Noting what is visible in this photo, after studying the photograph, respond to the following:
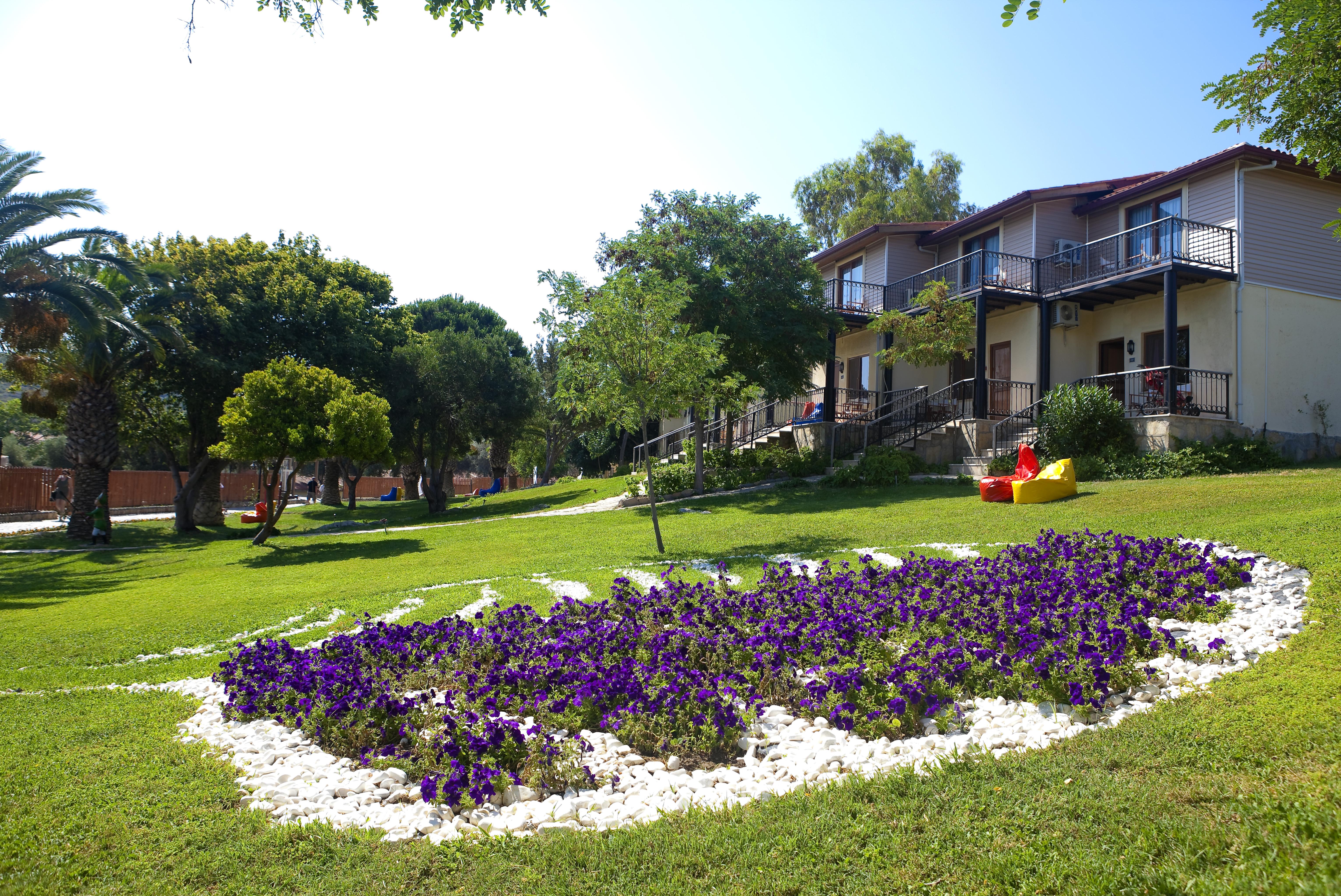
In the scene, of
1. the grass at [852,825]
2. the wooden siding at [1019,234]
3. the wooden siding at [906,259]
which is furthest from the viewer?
the wooden siding at [906,259]

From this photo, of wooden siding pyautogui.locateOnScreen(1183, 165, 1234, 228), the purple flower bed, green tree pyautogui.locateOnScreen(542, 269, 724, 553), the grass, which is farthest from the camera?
wooden siding pyautogui.locateOnScreen(1183, 165, 1234, 228)

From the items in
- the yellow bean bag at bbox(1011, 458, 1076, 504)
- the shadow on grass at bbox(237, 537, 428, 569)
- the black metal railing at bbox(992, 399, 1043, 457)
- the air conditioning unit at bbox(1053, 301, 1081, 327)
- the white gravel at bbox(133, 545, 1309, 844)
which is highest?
the air conditioning unit at bbox(1053, 301, 1081, 327)

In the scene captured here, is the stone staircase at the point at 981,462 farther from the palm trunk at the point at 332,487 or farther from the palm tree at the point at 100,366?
the palm trunk at the point at 332,487

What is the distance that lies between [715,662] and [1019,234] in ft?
67.2

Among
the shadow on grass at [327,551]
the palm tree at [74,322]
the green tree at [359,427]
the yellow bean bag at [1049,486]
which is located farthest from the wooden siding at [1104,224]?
the palm tree at [74,322]

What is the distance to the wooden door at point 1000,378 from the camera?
2159 centimetres

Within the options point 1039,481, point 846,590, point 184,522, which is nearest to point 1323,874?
point 846,590

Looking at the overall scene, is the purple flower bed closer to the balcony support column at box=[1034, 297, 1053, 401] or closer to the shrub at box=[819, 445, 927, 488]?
the shrub at box=[819, 445, 927, 488]

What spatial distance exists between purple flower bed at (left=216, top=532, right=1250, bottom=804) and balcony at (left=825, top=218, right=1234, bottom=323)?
13150 mm

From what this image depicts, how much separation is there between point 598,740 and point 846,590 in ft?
10.9

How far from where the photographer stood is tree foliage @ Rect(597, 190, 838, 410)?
20000 mm

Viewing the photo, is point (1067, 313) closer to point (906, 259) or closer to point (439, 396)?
point (906, 259)

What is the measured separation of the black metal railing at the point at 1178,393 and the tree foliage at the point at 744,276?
726 cm

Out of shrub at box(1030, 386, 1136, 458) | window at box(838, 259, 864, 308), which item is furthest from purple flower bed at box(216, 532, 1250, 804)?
window at box(838, 259, 864, 308)
